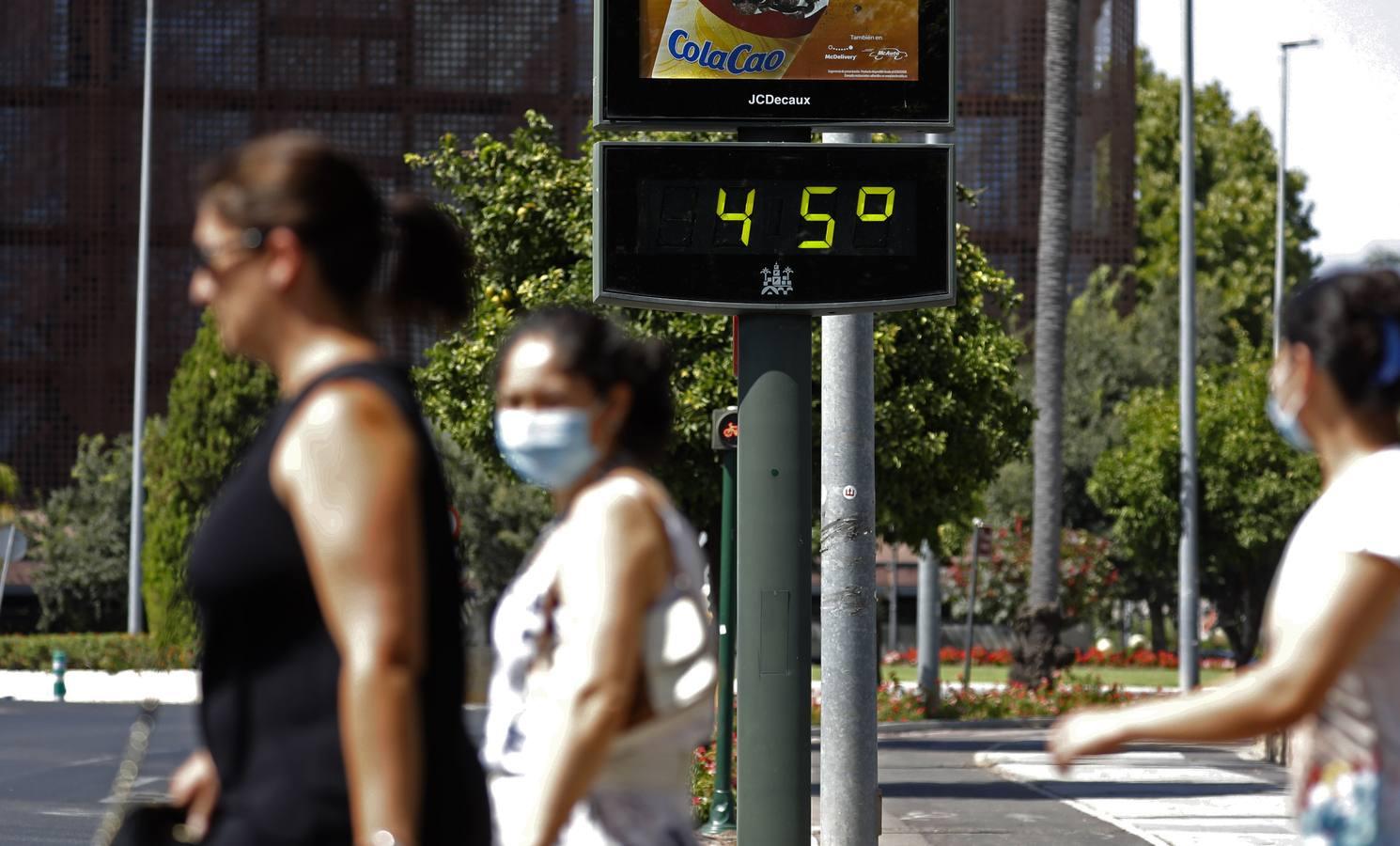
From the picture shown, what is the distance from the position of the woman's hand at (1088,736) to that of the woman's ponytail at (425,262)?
45.9 inches

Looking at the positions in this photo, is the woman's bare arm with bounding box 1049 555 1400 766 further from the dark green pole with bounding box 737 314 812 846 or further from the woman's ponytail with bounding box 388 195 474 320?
the dark green pole with bounding box 737 314 812 846

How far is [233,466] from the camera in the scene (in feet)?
10.7

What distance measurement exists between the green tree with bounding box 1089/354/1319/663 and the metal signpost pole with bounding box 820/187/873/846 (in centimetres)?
3613

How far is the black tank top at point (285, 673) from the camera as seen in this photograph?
2.92 m

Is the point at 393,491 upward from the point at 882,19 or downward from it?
downward

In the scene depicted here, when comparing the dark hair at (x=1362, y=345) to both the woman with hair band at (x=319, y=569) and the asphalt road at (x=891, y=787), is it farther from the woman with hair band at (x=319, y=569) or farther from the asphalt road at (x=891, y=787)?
the asphalt road at (x=891, y=787)

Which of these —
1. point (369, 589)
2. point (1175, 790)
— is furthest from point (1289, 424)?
point (1175, 790)

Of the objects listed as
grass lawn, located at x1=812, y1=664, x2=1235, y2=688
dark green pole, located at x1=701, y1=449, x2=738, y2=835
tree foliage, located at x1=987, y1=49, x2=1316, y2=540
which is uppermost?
tree foliage, located at x1=987, y1=49, x2=1316, y2=540

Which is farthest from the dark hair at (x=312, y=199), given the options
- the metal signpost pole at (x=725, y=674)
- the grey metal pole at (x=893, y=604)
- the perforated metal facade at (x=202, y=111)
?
the perforated metal facade at (x=202, y=111)

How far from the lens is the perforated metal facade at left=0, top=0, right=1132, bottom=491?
60469mm

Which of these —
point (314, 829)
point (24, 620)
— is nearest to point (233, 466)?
point (314, 829)

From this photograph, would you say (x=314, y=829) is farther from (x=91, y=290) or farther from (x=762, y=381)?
(x=91, y=290)

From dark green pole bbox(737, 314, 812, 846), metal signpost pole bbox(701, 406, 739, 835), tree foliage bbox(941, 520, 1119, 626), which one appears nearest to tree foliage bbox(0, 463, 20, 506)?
tree foliage bbox(941, 520, 1119, 626)

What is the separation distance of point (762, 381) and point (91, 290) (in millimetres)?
54385
